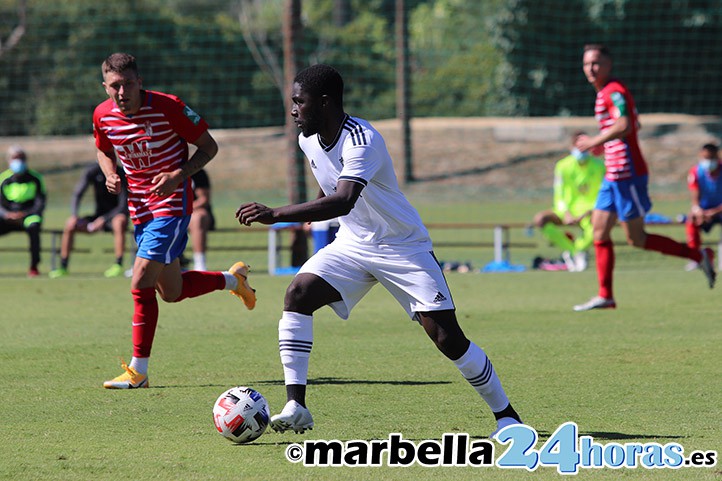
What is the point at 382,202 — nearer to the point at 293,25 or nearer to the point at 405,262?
the point at 405,262

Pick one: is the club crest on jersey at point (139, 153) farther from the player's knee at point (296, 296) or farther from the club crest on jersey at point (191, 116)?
the player's knee at point (296, 296)

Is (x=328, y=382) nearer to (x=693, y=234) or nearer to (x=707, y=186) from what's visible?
(x=693, y=234)

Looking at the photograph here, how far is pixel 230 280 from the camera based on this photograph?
8.81 m

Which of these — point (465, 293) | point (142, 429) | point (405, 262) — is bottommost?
point (465, 293)

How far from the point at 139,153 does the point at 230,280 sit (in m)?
1.28

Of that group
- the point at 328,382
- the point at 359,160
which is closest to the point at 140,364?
the point at 328,382

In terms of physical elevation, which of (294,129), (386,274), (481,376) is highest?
(386,274)

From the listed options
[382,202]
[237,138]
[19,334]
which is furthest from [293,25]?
[237,138]

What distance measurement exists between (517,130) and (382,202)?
32289 mm

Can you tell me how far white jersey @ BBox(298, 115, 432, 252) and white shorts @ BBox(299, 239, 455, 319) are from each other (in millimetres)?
59

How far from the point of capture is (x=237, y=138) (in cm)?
3666

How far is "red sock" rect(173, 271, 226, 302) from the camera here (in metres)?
8.48

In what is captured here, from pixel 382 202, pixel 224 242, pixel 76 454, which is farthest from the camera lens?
pixel 224 242

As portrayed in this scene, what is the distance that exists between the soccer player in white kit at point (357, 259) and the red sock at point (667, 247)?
21.4 feet
